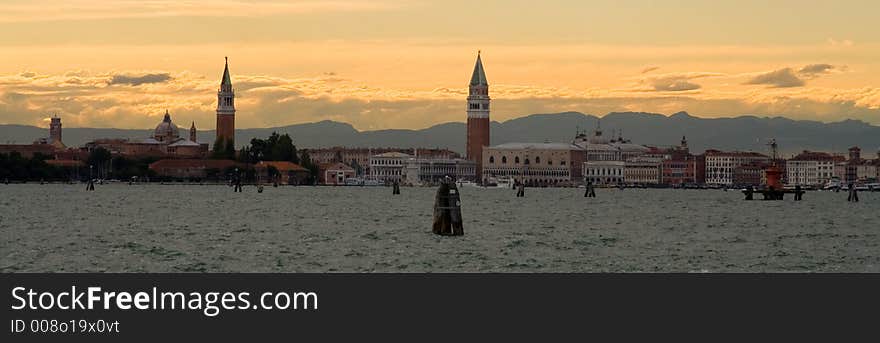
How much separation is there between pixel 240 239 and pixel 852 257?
49.6 ft

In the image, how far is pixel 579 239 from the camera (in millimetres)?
43906

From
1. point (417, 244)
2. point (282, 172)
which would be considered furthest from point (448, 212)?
point (282, 172)

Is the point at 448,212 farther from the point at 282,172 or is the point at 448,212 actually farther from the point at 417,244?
the point at 282,172

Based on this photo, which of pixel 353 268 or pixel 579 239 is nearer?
pixel 353 268

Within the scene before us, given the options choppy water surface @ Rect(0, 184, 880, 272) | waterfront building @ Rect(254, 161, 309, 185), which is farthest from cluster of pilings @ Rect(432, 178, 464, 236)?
waterfront building @ Rect(254, 161, 309, 185)

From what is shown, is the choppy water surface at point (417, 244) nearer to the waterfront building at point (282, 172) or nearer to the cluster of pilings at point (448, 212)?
the cluster of pilings at point (448, 212)

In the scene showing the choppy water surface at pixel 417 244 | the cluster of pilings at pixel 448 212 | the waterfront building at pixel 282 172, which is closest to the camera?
the choppy water surface at pixel 417 244

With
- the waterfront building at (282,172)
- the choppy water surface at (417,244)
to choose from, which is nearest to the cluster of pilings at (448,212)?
the choppy water surface at (417,244)

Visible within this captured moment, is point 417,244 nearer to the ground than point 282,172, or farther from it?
nearer to the ground
